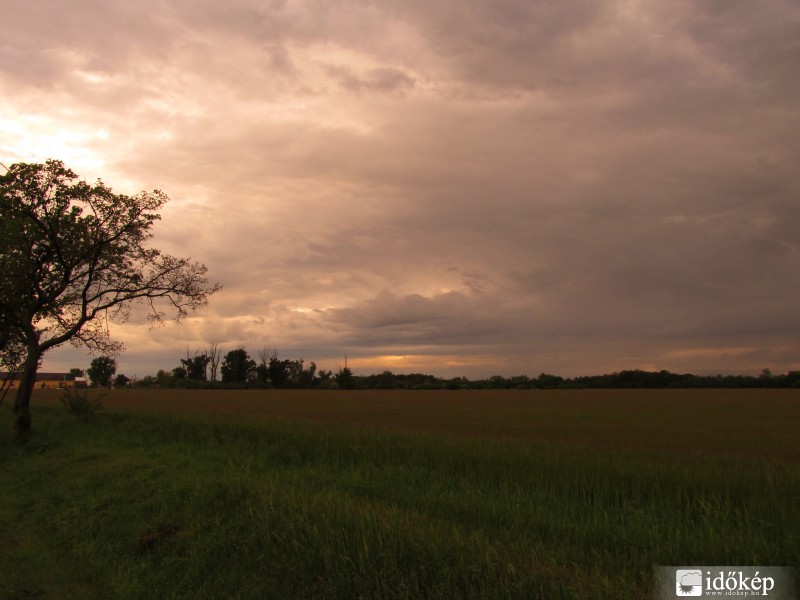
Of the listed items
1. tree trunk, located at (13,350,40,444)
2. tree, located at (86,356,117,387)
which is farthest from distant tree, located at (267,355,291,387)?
tree trunk, located at (13,350,40,444)

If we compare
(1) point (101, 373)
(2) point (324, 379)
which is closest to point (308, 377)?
(2) point (324, 379)

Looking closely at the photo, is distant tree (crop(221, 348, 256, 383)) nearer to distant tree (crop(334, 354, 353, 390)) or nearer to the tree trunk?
distant tree (crop(334, 354, 353, 390))

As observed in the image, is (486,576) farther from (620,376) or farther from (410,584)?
(620,376)

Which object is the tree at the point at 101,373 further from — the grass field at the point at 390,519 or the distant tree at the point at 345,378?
the grass field at the point at 390,519

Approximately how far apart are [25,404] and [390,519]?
73.6ft

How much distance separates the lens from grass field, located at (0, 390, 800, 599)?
19.2ft

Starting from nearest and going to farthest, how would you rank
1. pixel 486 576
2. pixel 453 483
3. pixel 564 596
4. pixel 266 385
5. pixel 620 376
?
1. pixel 564 596
2. pixel 486 576
3. pixel 453 483
4. pixel 620 376
5. pixel 266 385

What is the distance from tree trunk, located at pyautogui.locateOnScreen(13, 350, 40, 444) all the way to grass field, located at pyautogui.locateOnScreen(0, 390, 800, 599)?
6787 mm

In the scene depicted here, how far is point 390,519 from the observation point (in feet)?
23.1

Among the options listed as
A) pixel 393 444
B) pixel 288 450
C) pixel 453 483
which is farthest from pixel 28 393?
pixel 453 483

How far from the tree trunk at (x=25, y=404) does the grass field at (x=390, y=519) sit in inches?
267

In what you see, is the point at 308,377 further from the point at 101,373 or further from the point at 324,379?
the point at 101,373

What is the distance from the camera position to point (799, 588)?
553 cm

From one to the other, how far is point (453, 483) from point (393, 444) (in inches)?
180
